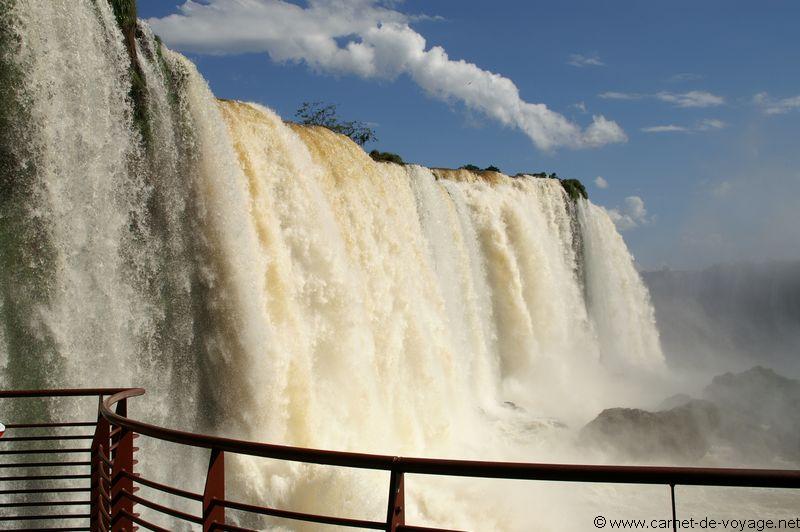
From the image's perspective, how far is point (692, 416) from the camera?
1434 centimetres

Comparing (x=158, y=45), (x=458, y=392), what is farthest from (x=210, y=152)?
(x=458, y=392)

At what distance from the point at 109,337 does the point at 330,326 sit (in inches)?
138

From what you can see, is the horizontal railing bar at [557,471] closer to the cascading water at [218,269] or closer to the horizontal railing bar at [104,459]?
the horizontal railing bar at [104,459]

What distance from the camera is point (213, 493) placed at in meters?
2.71

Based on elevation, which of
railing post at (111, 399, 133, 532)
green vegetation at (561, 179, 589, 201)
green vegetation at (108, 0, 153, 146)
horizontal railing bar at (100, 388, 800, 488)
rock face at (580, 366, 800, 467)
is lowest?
rock face at (580, 366, 800, 467)

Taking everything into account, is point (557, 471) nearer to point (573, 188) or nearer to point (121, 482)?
point (121, 482)

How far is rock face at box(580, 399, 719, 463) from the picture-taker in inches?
534

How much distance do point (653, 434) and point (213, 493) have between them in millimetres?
12675

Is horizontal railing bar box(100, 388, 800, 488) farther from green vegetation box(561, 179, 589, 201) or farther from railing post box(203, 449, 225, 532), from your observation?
green vegetation box(561, 179, 589, 201)

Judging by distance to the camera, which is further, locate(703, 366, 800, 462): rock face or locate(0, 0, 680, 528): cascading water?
locate(703, 366, 800, 462): rock face

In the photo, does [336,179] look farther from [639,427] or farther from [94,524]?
[94,524]

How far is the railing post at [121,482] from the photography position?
11.0 feet

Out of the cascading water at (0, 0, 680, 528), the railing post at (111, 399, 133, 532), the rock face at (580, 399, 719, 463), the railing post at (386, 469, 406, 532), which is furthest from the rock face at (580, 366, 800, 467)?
the railing post at (386, 469, 406, 532)

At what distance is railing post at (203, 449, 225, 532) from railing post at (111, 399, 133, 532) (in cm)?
77
